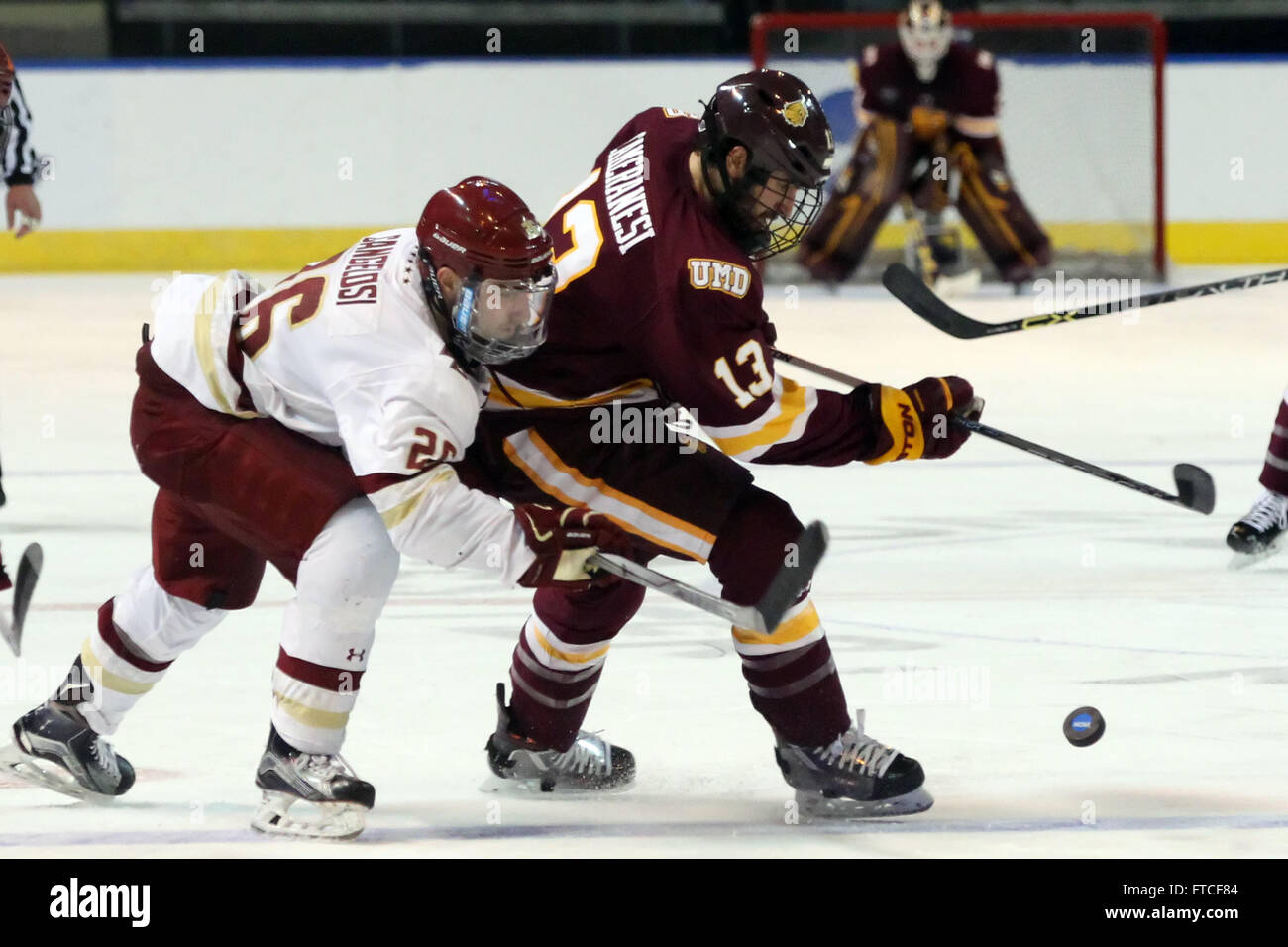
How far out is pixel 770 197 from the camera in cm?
308

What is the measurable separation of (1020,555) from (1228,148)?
6.60 metres

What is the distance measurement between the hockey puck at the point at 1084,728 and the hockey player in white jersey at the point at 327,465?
2.55 feet

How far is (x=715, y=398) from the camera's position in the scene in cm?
297

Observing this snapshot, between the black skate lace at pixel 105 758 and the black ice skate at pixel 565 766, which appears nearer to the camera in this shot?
the black skate lace at pixel 105 758

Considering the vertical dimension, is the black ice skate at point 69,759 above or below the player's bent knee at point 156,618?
below

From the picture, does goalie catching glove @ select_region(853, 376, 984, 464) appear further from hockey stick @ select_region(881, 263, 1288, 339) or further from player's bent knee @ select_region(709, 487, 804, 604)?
hockey stick @ select_region(881, 263, 1288, 339)

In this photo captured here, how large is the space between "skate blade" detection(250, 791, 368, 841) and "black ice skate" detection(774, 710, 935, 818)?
0.62 m

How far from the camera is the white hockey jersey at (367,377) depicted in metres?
2.78

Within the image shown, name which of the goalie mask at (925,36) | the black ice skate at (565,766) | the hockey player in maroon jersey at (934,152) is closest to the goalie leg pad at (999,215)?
the hockey player in maroon jersey at (934,152)

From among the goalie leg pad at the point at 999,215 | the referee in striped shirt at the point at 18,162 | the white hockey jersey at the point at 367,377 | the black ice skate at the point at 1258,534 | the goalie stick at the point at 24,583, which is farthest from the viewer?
the goalie leg pad at the point at 999,215

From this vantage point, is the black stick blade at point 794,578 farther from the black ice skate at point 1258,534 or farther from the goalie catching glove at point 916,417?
the black ice skate at point 1258,534

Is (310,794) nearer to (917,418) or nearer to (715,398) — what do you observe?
(715,398)

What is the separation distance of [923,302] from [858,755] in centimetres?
107

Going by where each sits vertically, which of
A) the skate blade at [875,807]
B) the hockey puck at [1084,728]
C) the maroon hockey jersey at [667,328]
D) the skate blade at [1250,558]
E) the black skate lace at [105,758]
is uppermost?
the maroon hockey jersey at [667,328]
